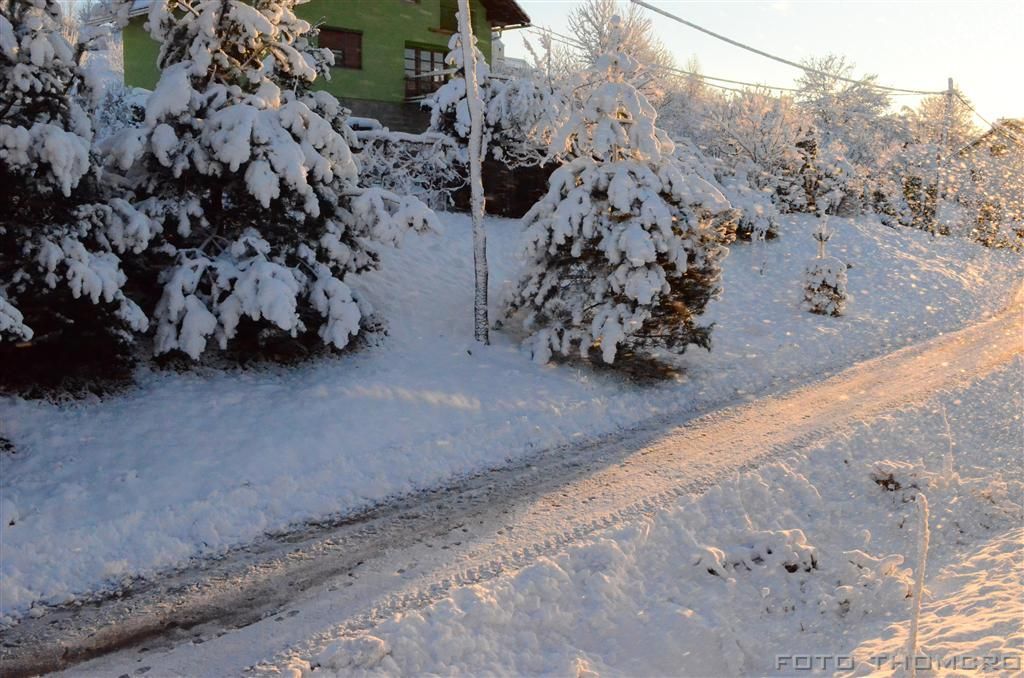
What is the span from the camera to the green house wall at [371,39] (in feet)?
88.0

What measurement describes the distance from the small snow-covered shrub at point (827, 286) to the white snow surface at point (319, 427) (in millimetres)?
1252

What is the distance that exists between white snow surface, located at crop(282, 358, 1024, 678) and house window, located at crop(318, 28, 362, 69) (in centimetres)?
2295

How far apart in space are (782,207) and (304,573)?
25.3 meters

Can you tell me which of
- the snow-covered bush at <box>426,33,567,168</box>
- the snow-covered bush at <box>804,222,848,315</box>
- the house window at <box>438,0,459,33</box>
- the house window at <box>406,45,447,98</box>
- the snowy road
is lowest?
the snowy road

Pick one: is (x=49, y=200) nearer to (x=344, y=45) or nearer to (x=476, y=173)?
(x=476, y=173)

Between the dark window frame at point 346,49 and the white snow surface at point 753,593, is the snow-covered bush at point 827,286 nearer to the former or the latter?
the white snow surface at point 753,593

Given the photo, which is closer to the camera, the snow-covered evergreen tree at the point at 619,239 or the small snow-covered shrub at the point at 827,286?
the snow-covered evergreen tree at the point at 619,239

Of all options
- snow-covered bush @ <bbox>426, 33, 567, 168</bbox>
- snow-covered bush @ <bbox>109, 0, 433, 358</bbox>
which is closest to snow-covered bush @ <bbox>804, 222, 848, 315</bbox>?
snow-covered bush @ <bbox>426, 33, 567, 168</bbox>

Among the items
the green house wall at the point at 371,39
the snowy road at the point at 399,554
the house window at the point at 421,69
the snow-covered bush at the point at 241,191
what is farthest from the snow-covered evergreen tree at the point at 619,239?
the house window at the point at 421,69

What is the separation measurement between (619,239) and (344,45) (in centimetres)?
1940

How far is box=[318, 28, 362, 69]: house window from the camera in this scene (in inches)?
1072

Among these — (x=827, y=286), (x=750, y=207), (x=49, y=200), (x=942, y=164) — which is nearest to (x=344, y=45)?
(x=750, y=207)

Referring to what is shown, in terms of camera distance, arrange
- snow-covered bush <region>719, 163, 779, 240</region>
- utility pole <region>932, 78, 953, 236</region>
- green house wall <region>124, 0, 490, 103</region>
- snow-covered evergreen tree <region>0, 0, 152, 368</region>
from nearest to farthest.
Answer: snow-covered evergreen tree <region>0, 0, 152, 368</region> < snow-covered bush <region>719, 163, 779, 240</region> < green house wall <region>124, 0, 490, 103</region> < utility pole <region>932, 78, 953, 236</region>

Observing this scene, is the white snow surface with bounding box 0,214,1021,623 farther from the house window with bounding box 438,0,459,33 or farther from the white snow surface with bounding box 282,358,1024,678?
the house window with bounding box 438,0,459,33
